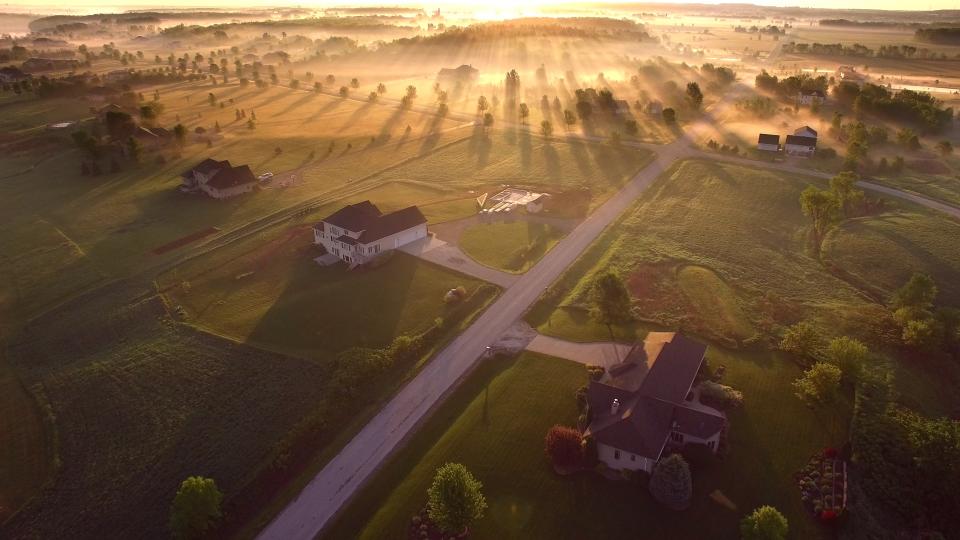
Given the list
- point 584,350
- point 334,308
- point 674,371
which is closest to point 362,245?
point 334,308

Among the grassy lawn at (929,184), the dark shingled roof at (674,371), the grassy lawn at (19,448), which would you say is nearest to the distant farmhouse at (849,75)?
the grassy lawn at (929,184)

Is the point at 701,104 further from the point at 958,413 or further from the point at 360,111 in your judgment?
the point at 958,413

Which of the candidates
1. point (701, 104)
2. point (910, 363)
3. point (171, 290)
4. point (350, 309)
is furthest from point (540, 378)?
point (701, 104)

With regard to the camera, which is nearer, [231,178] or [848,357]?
[848,357]

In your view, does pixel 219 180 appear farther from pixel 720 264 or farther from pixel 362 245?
pixel 720 264

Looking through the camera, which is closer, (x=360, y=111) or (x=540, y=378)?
(x=540, y=378)

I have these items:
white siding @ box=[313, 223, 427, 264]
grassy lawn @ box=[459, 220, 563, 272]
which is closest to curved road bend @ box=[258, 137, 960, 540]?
grassy lawn @ box=[459, 220, 563, 272]

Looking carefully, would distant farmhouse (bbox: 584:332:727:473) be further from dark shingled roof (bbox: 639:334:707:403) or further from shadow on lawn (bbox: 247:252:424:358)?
shadow on lawn (bbox: 247:252:424:358)
